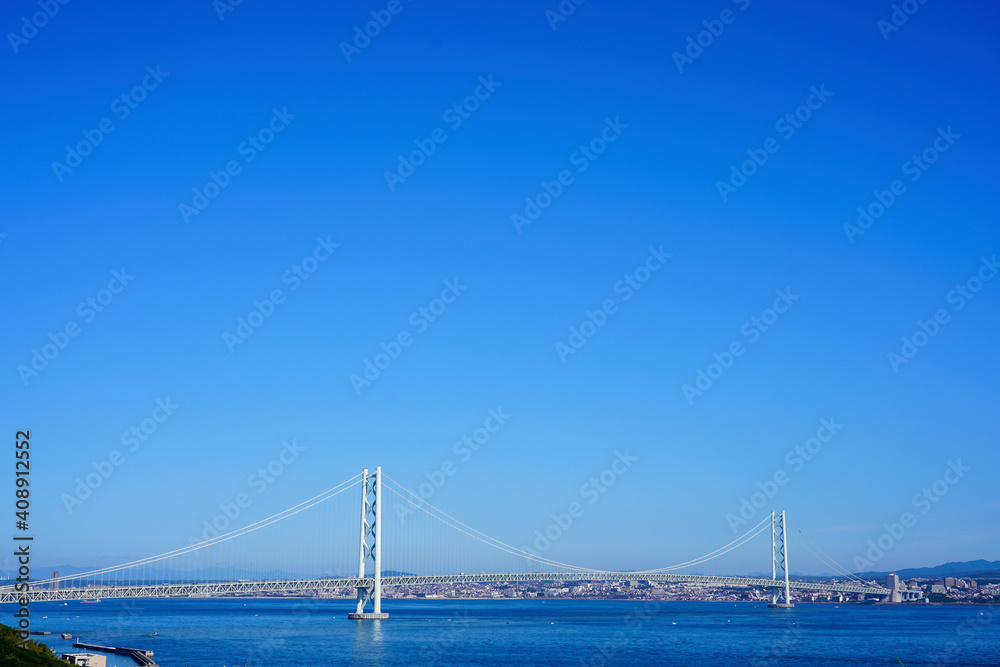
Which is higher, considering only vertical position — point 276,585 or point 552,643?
point 276,585

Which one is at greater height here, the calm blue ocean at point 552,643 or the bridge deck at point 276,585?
the bridge deck at point 276,585

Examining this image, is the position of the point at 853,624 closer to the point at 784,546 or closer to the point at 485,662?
the point at 784,546

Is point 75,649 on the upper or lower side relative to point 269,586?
lower

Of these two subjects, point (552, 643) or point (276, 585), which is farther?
point (276, 585)

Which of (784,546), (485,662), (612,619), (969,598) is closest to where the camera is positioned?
(485,662)

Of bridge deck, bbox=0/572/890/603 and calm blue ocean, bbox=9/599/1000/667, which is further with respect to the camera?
bridge deck, bbox=0/572/890/603

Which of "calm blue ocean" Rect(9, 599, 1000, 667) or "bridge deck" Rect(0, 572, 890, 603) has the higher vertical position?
"bridge deck" Rect(0, 572, 890, 603)

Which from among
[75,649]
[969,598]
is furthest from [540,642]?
[969,598]

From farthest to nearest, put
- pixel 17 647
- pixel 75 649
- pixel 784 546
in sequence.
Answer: pixel 784 546 → pixel 75 649 → pixel 17 647

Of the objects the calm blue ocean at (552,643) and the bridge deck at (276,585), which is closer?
the calm blue ocean at (552,643)

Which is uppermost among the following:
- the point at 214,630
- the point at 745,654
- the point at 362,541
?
the point at 362,541

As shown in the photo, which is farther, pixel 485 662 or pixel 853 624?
pixel 853 624
